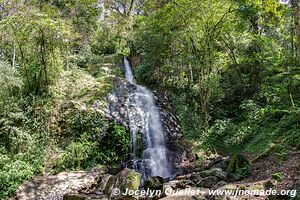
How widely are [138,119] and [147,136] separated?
0.97 meters

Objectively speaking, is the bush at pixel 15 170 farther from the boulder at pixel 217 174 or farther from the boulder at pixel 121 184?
the boulder at pixel 217 174

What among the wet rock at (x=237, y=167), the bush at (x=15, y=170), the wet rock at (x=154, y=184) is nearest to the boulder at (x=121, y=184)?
the wet rock at (x=154, y=184)

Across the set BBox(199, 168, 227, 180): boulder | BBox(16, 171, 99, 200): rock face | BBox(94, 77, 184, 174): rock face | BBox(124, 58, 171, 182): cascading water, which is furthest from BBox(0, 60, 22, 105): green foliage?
BBox(199, 168, 227, 180): boulder

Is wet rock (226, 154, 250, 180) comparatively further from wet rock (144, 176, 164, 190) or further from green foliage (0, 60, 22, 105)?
green foliage (0, 60, 22, 105)

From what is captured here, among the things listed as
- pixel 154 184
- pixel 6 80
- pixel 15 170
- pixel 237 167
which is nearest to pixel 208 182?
pixel 237 167

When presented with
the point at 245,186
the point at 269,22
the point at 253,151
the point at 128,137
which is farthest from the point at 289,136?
the point at 269,22

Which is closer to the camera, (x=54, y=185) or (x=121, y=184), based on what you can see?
(x=121, y=184)

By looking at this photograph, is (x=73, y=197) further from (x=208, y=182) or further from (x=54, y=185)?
(x=208, y=182)

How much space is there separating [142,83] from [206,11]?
6.55 metres

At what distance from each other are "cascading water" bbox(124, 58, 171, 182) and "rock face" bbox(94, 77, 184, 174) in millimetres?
110

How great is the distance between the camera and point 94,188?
8.16 meters

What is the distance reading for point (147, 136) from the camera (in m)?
11.2

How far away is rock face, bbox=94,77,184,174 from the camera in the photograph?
11.0 meters

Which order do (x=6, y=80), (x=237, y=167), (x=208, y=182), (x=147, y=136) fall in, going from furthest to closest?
(x=147, y=136) < (x=6, y=80) < (x=237, y=167) < (x=208, y=182)
